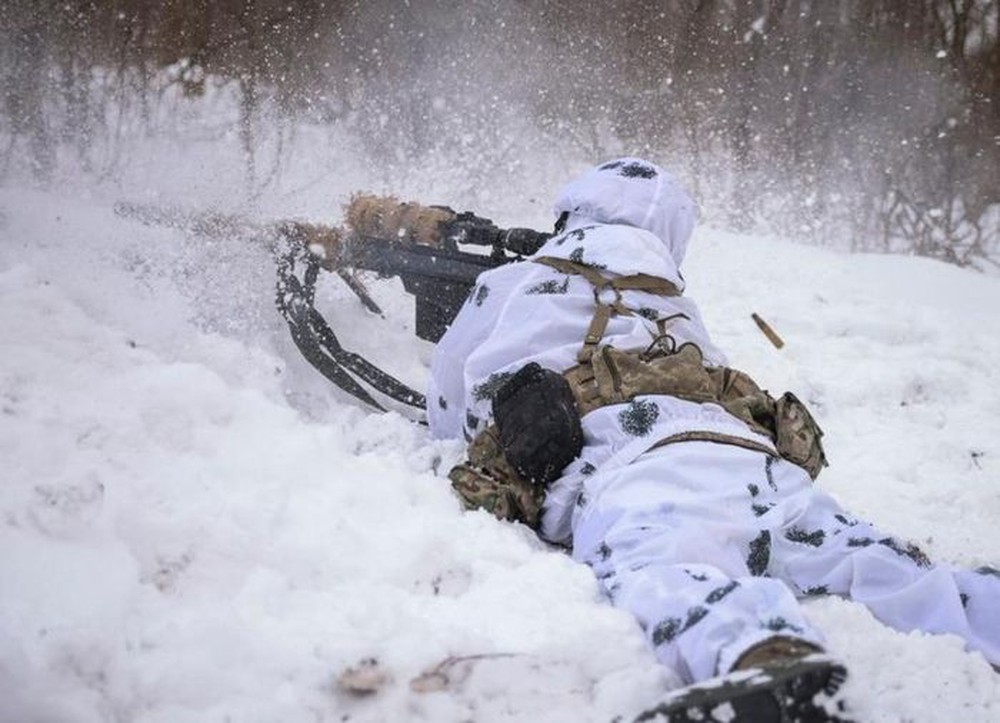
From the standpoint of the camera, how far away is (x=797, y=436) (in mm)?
2174

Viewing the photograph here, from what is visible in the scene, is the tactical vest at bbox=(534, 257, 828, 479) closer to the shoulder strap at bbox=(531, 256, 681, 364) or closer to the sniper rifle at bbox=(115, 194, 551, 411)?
the shoulder strap at bbox=(531, 256, 681, 364)

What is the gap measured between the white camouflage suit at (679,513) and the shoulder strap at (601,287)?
0.8 inches

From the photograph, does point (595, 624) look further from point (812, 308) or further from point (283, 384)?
point (812, 308)

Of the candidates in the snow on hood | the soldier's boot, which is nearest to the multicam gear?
the snow on hood

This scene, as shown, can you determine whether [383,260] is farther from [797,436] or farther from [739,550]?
[739,550]

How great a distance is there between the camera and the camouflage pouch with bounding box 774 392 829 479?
7.10 feet

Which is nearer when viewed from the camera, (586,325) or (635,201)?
(586,325)

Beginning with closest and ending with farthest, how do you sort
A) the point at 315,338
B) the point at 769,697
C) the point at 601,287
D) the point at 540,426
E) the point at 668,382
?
the point at 769,697 → the point at 540,426 → the point at 668,382 → the point at 601,287 → the point at 315,338

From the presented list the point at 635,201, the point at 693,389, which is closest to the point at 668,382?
the point at 693,389

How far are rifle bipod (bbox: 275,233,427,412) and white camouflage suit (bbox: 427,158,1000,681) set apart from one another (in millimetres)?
776

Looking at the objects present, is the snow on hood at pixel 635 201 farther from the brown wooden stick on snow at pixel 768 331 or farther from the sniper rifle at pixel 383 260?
the brown wooden stick on snow at pixel 768 331

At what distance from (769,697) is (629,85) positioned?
660 centimetres

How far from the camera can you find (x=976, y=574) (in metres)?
1.76

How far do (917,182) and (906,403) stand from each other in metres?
4.22
